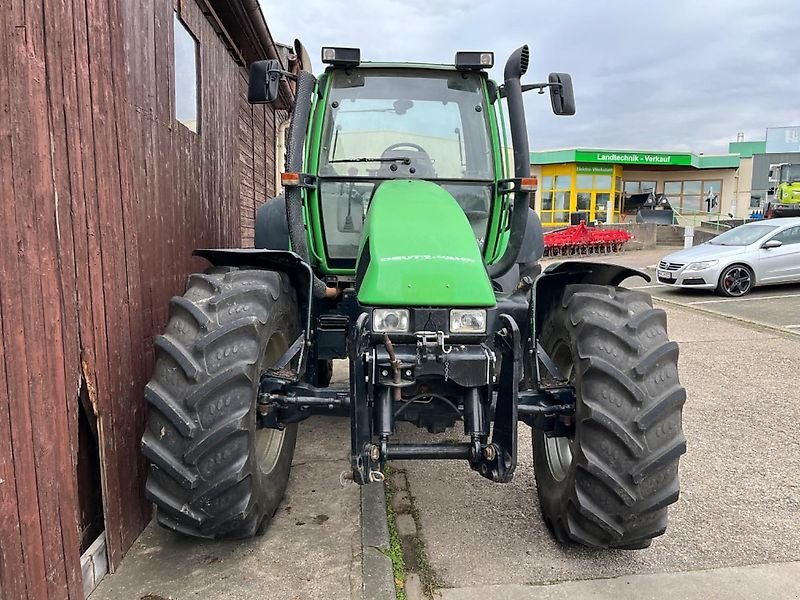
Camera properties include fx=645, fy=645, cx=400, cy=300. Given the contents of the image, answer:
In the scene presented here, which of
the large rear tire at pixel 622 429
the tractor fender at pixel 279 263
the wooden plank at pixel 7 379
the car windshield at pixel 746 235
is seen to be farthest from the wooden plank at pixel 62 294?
the car windshield at pixel 746 235

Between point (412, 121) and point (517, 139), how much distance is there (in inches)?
29.6

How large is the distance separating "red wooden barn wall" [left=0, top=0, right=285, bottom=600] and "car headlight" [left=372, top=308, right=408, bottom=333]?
124 cm

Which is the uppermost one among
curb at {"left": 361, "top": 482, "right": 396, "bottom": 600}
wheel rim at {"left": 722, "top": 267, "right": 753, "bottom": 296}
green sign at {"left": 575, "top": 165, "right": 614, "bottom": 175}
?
green sign at {"left": 575, "top": 165, "right": 614, "bottom": 175}

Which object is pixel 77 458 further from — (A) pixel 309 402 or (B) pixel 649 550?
(B) pixel 649 550

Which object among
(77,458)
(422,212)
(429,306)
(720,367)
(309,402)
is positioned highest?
(422,212)

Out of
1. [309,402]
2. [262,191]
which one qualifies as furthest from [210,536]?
[262,191]

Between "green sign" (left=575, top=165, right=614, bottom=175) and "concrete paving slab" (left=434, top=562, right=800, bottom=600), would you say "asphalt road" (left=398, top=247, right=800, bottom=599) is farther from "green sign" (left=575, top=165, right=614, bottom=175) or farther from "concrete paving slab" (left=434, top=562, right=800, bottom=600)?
"green sign" (left=575, top=165, right=614, bottom=175)

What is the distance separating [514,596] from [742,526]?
1.49 metres

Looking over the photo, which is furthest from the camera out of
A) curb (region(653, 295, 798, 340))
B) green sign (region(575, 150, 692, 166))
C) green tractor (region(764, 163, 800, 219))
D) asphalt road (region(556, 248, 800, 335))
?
green sign (region(575, 150, 692, 166))

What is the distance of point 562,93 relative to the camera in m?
3.82

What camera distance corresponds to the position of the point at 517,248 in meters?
3.82

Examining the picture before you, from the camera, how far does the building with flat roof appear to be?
107 ft

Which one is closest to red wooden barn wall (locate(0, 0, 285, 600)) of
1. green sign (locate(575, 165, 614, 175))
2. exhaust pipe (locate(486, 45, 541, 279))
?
exhaust pipe (locate(486, 45, 541, 279))

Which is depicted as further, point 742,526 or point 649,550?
point 742,526
